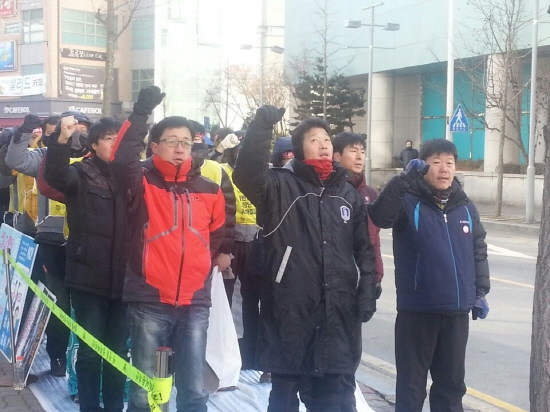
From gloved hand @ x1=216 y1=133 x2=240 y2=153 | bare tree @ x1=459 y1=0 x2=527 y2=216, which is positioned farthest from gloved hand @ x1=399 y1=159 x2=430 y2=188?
bare tree @ x1=459 y1=0 x2=527 y2=216

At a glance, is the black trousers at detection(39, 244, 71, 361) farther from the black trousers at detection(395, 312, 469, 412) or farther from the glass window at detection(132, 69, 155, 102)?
the glass window at detection(132, 69, 155, 102)

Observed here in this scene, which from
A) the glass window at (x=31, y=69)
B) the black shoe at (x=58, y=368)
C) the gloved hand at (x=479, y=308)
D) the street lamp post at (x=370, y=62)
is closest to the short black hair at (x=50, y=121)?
the black shoe at (x=58, y=368)

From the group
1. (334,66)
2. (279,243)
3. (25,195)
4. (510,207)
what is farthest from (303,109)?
(279,243)

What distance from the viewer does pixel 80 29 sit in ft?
184

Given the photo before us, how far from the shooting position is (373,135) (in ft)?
112

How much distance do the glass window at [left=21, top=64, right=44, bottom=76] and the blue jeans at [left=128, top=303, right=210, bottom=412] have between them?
54.2 metres

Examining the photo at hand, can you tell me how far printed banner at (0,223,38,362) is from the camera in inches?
226

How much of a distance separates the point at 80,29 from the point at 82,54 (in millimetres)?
2047

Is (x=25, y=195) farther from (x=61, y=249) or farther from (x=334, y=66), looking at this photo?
(x=334, y=66)

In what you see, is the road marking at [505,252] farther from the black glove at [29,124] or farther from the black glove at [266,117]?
the black glove at [266,117]

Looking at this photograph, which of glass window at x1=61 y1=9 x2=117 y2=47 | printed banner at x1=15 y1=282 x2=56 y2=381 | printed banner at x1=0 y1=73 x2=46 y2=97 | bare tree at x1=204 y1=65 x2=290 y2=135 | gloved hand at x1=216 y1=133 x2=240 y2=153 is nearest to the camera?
printed banner at x1=15 y1=282 x2=56 y2=381

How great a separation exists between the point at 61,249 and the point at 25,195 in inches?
39.0

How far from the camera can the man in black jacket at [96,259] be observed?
466 cm

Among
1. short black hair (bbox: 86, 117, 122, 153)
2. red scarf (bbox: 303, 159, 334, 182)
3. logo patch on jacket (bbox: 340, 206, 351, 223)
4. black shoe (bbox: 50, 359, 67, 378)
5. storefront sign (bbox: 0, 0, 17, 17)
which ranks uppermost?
storefront sign (bbox: 0, 0, 17, 17)
